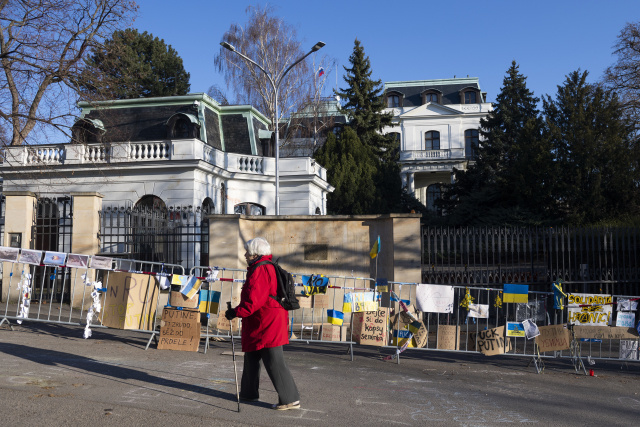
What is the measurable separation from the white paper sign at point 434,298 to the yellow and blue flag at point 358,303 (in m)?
0.71

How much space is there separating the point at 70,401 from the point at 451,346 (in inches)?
221

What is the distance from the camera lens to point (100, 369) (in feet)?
23.9

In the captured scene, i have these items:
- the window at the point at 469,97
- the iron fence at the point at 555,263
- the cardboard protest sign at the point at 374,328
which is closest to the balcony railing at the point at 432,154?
the window at the point at 469,97

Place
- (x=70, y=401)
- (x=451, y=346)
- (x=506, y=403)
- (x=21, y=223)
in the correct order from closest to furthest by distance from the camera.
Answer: (x=70, y=401) → (x=506, y=403) → (x=451, y=346) → (x=21, y=223)

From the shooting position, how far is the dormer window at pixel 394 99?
63972 millimetres

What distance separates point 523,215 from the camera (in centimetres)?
2708

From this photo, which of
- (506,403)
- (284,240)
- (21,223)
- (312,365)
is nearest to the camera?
(506,403)

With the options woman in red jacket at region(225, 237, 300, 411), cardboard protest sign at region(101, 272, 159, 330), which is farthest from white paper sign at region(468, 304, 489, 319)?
cardboard protest sign at region(101, 272, 159, 330)

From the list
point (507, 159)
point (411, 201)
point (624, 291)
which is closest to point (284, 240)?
point (624, 291)

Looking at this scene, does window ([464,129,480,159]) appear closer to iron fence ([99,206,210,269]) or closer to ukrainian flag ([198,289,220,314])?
iron fence ([99,206,210,269])

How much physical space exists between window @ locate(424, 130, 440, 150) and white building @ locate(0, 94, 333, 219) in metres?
33.0

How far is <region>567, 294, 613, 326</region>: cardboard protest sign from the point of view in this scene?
873 cm

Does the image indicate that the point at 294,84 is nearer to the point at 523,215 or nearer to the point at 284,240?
the point at 523,215

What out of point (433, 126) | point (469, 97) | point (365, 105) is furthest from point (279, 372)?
point (469, 97)
